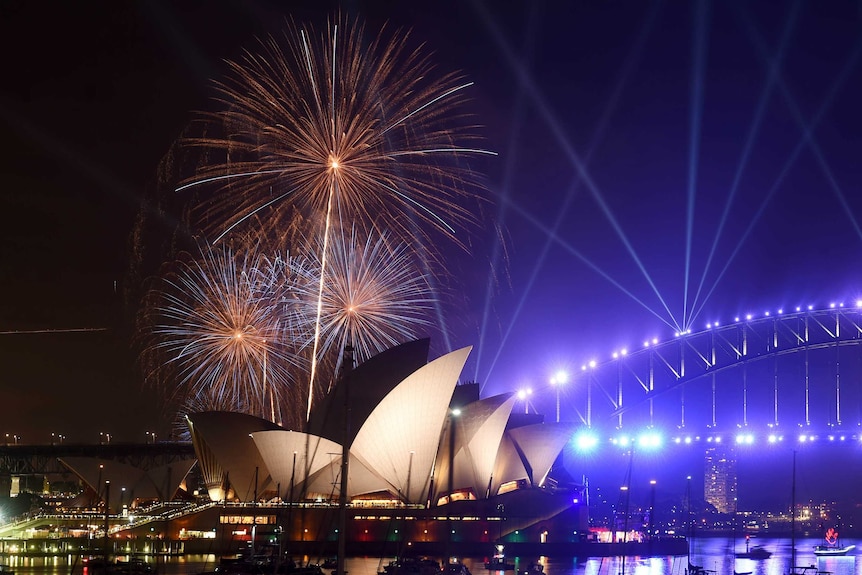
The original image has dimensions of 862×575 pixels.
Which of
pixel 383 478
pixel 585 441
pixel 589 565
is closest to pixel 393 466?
pixel 383 478

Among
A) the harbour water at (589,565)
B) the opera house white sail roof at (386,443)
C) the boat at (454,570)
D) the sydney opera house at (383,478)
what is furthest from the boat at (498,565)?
the opera house white sail roof at (386,443)

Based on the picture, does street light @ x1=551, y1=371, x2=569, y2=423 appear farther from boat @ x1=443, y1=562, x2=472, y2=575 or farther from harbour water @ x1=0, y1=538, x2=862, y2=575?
boat @ x1=443, y1=562, x2=472, y2=575

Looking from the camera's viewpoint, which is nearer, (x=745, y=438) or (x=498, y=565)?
(x=498, y=565)

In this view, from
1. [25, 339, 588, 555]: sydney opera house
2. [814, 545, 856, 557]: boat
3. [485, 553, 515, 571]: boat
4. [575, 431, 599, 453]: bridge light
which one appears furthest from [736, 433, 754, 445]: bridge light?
[485, 553, 515, 571]: boat

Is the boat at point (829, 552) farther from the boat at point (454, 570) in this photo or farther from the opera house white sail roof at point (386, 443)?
the boat at point (454, 570)

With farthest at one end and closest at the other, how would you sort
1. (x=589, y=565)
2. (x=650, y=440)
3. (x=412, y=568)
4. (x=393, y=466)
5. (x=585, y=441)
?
1. (x=650, y=440)
2. (x=585, y=441)
3. (x=393, y=466)
4. (x=589, y=565)
5. (x=412, y=568)

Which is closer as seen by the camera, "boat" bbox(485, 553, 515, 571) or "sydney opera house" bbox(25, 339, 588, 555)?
"boat" bbox(485, 553, 515, 571)

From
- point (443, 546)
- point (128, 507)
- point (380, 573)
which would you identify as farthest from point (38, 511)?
point (380, 573)

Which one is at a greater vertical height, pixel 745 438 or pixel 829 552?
pixel 745 438

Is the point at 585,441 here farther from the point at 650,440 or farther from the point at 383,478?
the point at 383,478
